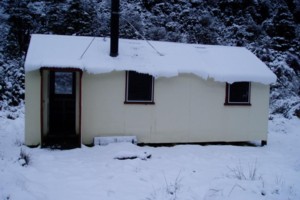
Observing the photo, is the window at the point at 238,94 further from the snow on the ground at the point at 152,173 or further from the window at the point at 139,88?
the window at the point at 139,88

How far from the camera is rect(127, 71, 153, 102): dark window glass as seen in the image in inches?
403

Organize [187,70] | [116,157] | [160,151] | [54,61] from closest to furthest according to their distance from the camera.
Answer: [116,157], [54,61], [160,151], [187,70]

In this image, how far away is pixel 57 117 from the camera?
10.6 metres

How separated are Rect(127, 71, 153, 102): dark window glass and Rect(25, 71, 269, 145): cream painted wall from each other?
0.66 ft

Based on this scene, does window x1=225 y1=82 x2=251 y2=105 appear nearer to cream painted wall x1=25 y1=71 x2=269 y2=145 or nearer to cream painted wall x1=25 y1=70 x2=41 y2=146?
cream painted wall x1=25 y1=71 x2=269 y2=145

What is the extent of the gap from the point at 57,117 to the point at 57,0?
42.6 ft

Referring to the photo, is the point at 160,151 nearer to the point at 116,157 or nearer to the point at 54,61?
the point at 116,157

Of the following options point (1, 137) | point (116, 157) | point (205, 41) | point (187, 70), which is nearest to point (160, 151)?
point (116, 157)

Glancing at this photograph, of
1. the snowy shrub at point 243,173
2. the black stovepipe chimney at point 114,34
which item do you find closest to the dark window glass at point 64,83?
the black stovepipe chimney at point 114,34

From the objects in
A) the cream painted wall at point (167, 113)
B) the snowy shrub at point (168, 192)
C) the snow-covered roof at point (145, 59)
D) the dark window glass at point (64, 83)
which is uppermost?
the snow-covered roof at point (145, 59)

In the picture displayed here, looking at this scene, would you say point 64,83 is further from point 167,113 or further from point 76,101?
point 167,113

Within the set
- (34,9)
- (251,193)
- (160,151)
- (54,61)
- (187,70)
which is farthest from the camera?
(34,9)

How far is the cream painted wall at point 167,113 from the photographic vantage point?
9.84 metres

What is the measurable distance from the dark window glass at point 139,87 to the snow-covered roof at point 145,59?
0.40 m
